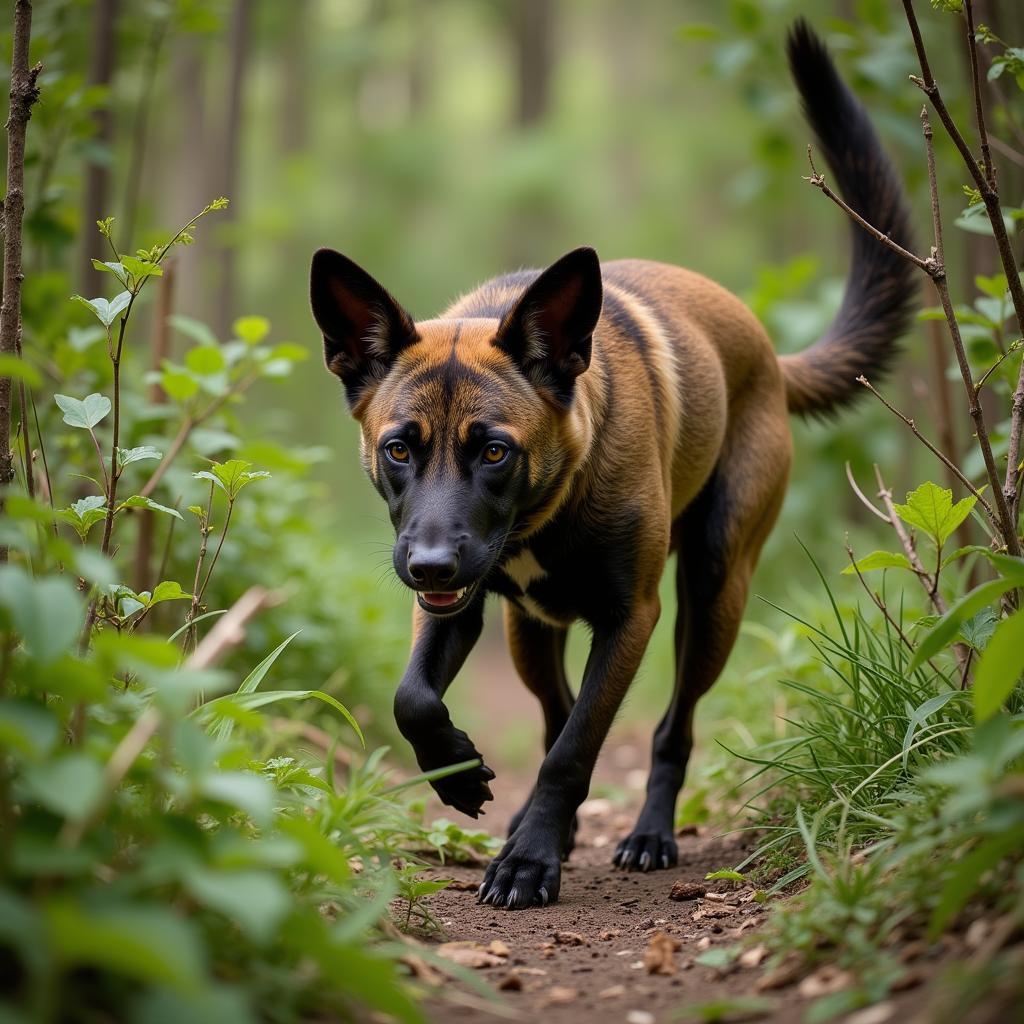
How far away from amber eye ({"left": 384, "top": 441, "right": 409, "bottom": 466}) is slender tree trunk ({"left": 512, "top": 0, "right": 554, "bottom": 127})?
11236mm

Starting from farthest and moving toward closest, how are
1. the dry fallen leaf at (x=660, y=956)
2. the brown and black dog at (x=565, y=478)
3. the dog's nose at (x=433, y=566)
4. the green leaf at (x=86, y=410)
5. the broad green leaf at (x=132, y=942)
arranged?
the brown and black dog at (x=565, y=478) → the dog's nose at (x=433, y=566) → the green leaf at (x=86, y=410) → the dry fallen leaf at (x=660, y=956) → the broad green leaf at (x=132, y=942)

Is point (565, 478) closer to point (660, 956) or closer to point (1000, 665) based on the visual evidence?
point (660, 956)

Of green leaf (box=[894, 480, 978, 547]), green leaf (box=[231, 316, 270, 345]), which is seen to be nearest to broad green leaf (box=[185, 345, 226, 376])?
green leaf (box=[231, 316, 270, 345])

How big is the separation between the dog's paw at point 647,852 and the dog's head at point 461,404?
3.92 feet

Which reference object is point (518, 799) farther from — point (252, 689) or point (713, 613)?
point (252, 689)

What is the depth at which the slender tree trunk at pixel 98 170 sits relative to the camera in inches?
207

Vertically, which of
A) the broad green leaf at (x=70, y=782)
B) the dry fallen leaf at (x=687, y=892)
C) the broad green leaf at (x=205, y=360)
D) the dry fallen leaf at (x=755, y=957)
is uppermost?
the broad green leaf at (x=205, y=360)

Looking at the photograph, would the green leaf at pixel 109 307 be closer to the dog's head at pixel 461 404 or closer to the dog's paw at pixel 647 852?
the dog's head at pixel 461 404

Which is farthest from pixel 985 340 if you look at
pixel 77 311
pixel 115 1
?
pixel 115 1

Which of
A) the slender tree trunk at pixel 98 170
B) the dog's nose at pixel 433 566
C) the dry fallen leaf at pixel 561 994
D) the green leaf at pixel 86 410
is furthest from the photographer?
the slender tree trunk at pixel 98 170

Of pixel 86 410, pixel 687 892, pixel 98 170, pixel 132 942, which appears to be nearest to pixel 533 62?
pixel 98 170

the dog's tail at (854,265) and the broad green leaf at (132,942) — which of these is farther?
the dog's tail at (854,265)

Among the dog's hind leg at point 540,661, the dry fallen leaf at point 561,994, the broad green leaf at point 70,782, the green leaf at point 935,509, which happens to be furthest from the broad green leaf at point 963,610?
the dog's hind leg at point 540,661

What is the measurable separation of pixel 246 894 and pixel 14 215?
6.33 feet
